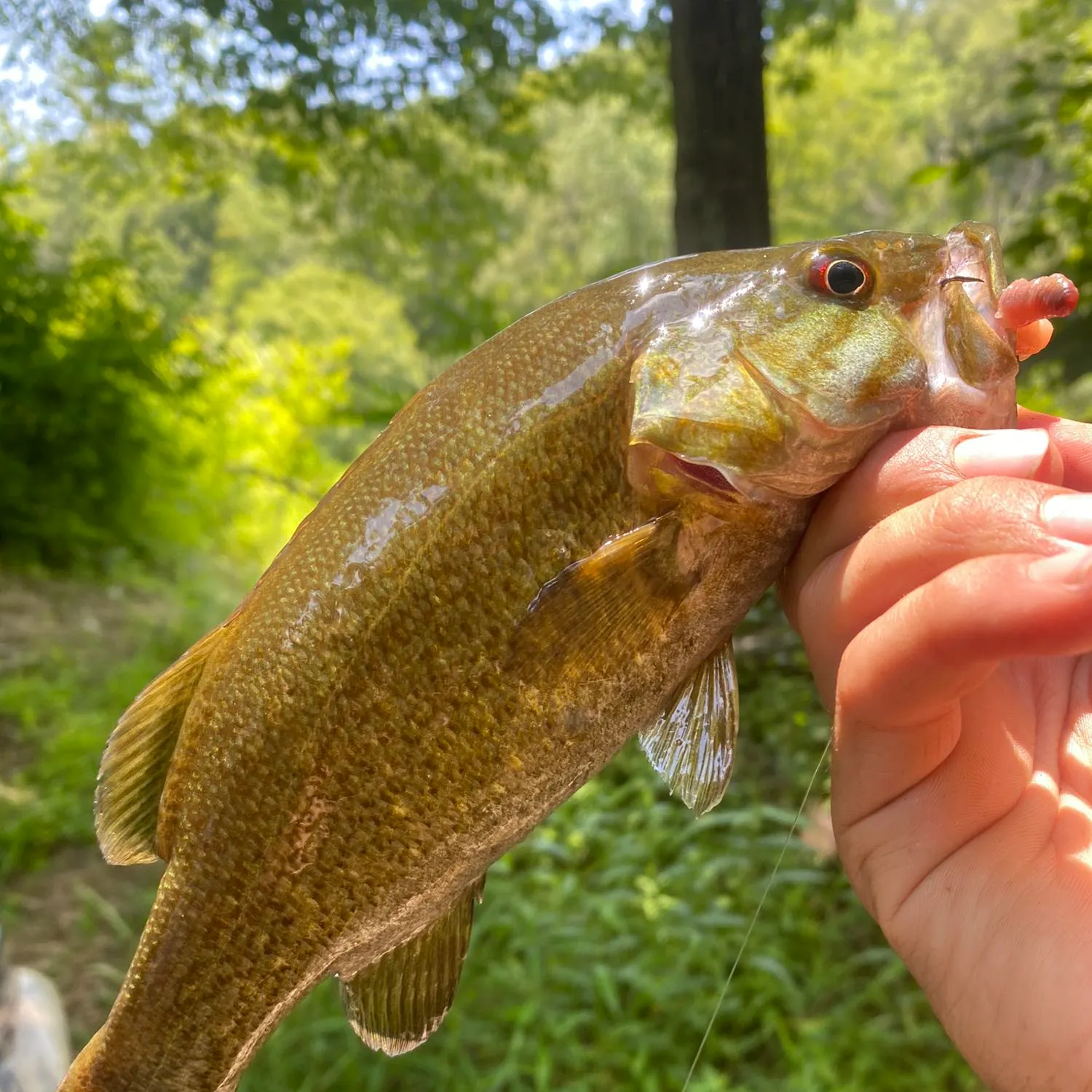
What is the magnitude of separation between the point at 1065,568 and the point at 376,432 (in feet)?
23.0

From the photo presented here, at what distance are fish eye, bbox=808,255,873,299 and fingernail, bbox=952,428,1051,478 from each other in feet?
0.93

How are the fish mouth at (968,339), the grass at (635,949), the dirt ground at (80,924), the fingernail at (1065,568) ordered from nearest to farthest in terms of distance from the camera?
the fingernail at (1065,568), the fish mouth at (968,339), the grass at (635,949), the dirt ground at (80,924)

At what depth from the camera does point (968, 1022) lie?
114cm

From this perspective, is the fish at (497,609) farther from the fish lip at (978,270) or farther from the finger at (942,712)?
the finger at (942,712)

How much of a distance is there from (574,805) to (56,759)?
9.01 feet

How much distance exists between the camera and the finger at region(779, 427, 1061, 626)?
0.97m

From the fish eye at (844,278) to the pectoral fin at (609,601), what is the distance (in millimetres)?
387

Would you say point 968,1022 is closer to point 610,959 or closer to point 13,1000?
point 610,959

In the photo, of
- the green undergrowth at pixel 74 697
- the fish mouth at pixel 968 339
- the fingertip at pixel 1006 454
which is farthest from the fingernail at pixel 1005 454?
the green undergrowth at pixel 74 697

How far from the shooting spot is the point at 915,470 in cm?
103

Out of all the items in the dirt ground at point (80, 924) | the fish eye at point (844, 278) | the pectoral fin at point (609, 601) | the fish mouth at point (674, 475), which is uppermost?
the fish eye at point (844, 278)

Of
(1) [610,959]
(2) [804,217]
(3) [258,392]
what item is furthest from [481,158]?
(2) [804,217]

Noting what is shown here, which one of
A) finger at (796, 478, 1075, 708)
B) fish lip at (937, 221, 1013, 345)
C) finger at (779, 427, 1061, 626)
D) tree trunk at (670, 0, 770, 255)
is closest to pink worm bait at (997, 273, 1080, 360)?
fish lip at (937, 221, 1013, 345)

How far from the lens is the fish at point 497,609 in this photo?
45.0 inches
